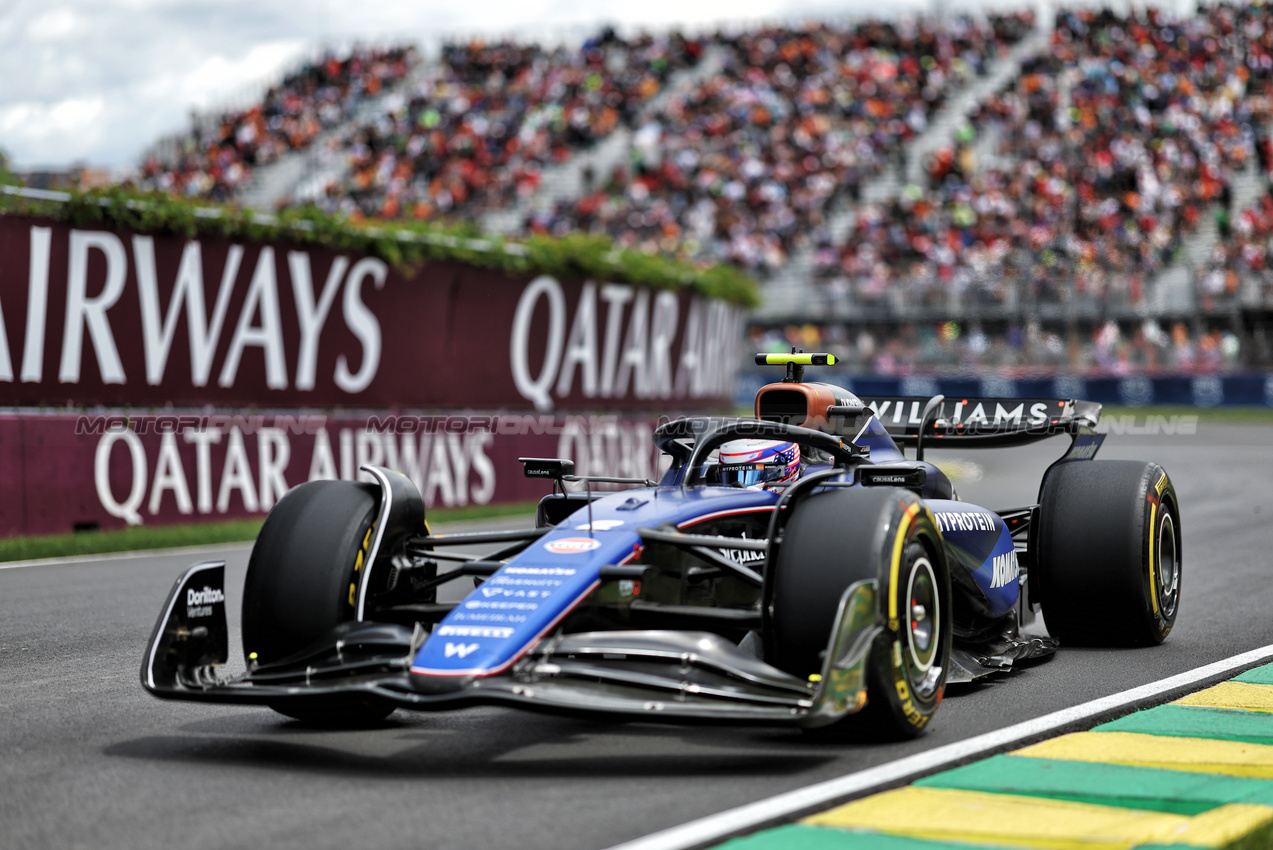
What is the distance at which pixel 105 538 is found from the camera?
37.8 ft

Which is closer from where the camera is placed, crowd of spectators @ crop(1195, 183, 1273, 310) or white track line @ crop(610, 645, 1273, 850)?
white track line @ crop(610, 645, 1273, 850)

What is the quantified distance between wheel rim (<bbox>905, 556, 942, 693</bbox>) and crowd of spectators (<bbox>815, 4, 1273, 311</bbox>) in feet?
75.2

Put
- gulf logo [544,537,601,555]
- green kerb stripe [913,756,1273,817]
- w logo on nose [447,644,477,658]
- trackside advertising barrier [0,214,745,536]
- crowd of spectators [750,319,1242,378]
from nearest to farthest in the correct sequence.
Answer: green kerb stripe [913,756,1273,817]
w logo on nose [447,644,477,658]
gulf logo [544,537,601,555]
trackside advertising barrier [0,214,745,536]
crowd of spectators [750,319,1242,378]

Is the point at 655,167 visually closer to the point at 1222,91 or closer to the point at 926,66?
the point at 926,66

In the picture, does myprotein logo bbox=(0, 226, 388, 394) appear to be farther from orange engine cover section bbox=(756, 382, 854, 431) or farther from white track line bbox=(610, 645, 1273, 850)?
white track line bbox=(610, 645, 1273, 850)

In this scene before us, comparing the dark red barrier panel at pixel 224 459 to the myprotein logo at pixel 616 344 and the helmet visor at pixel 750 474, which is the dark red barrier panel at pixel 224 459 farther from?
the helmet visor at pixel 750 474

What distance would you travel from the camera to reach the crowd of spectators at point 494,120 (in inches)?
1353

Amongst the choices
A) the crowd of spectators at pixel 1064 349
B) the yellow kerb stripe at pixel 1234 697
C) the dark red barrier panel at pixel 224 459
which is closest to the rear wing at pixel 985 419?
the yellow kerb stripe at pixel 1234 697

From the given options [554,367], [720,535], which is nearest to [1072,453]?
[720,535]

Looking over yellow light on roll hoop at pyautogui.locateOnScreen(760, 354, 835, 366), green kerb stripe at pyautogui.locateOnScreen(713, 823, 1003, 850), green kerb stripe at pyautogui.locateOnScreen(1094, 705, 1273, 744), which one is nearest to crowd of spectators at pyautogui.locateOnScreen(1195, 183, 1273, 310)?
yellow light on roll hoop at pyautogui.locateOnScreen(760, 354, 835, 366)

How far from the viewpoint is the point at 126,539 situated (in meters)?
11.6

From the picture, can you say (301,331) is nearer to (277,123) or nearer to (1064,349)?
(1064,349)

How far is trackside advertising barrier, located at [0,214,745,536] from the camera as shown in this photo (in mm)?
11484

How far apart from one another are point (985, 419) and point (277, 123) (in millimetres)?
33352
